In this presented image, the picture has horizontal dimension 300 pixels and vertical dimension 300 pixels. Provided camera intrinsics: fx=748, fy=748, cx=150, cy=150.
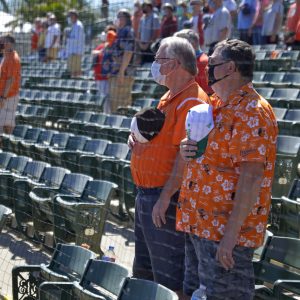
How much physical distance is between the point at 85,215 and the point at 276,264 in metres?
1.94

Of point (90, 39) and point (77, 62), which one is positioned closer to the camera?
point (77, 62)

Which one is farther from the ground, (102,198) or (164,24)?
(164,24)

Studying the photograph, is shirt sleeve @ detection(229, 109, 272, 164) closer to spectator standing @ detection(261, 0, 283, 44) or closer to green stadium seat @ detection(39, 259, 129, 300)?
green stadium seat @ detection(39, 259, 129, 300)

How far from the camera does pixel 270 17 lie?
1133 cm

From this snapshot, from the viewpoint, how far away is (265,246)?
4125 mm

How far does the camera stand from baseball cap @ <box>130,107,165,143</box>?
378cm

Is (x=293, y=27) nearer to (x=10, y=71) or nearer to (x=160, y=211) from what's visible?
(x=10, y=71)


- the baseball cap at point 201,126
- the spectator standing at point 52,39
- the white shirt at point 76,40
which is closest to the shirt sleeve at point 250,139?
the baseball cap at point 201,126

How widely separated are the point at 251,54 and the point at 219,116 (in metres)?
0.30

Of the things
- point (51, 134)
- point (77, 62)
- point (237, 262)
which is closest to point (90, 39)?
point (77, 62)

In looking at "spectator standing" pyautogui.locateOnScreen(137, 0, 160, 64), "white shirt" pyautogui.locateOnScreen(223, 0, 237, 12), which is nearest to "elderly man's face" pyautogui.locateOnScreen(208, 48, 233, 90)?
"white shirt" pyautogui.locateOnScreen(223, 0, 237, 12)

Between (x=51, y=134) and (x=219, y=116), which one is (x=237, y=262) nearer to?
(x=219, y=116)

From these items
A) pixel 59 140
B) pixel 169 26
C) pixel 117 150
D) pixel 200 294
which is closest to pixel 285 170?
pixel 117 150

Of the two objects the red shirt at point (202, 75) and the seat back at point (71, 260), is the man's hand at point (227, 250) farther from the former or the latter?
the red shirt at point (202, 75)
